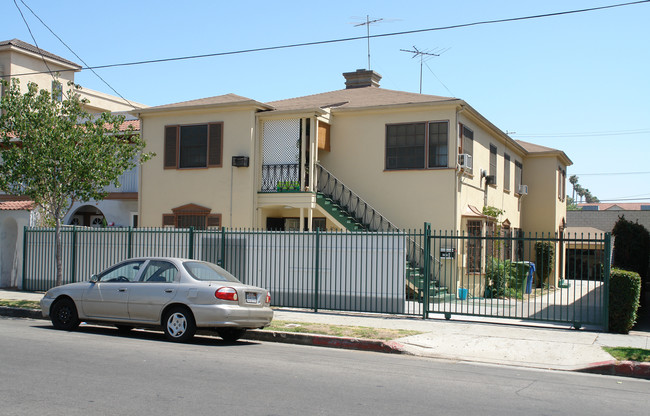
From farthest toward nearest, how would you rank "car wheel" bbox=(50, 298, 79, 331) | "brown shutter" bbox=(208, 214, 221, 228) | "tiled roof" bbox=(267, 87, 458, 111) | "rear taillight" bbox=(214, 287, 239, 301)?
"brown shutter" bbox=(208, 214, 221, 228)
"tiled roof" bbox=(267, 87, 458, 111)
"car wheel" bbox=(50, 298, 79, 331)
"rear taillight" bbox=(214, 287, 239, 301)

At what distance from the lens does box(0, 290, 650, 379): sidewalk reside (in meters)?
10.4

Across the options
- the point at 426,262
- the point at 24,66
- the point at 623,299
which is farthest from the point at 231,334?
the point at 24,66

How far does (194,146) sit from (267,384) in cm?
1584

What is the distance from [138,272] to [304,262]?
4.92 m

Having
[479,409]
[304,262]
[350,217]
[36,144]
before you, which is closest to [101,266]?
[36,144]

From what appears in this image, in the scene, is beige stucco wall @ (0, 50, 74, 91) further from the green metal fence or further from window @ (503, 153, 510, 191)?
window @ (503, 153, 510, 191)

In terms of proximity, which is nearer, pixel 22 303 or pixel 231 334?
pixel 231 334

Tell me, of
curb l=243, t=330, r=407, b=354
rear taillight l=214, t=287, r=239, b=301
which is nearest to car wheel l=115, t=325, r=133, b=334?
curb l=243, t=330, r=407, b=354

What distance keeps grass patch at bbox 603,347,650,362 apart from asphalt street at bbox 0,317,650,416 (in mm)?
684

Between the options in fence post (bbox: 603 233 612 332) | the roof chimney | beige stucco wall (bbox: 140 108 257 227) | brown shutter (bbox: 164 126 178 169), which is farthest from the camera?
the roof chimney

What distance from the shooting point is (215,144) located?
72.2 feet

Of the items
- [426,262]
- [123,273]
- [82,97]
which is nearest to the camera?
[123,273]

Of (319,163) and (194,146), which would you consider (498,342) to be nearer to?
(319,163)

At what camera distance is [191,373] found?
27.0 feet
